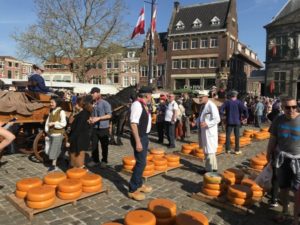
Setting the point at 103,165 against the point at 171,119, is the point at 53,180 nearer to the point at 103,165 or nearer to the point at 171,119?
the point at 103,165

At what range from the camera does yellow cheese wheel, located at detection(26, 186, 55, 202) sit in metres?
4.37

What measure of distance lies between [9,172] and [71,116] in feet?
6.89

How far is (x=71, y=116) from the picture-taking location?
783 centimetres

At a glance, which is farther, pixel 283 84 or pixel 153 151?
pixel 283 84

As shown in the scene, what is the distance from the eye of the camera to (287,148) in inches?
164

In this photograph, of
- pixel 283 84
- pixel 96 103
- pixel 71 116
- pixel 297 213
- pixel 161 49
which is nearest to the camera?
pixel 297 213

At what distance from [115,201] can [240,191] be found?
215 cm

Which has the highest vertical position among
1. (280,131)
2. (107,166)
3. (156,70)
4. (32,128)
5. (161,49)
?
(161,49)

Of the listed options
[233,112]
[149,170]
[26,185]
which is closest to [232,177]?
[149,170]

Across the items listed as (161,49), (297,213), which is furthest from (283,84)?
(297,213)

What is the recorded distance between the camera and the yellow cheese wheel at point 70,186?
15.6 ft

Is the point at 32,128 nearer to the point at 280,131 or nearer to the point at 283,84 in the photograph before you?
the point at 280,131

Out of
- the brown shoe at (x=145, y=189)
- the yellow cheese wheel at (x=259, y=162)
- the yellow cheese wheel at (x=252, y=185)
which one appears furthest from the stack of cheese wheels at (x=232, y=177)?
the yellow cheese wheel at (x=259, y=162)

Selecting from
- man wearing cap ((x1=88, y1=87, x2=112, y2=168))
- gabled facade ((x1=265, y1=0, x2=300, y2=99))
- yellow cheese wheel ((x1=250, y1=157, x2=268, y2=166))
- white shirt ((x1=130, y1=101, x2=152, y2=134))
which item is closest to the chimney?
gabled facade ((x1=265, y1=0, x2=300, y2=99))
